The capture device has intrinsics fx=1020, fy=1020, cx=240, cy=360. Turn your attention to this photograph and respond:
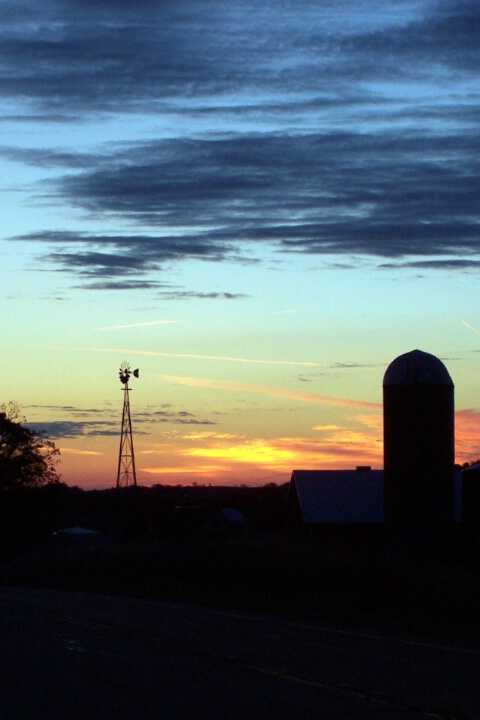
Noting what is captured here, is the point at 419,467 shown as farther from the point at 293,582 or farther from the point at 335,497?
the point at 335,497

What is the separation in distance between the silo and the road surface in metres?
14.6

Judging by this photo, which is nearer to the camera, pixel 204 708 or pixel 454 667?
pixel 204 708

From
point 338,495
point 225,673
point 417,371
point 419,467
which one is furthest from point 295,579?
point 338,495

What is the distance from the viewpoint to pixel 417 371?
3366 cm

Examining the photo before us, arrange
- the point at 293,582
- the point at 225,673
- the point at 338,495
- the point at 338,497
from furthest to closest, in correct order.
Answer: the point at 338,495, the point at 338,497, the point at 293,582, the point at 225,673

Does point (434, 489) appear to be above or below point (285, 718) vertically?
above

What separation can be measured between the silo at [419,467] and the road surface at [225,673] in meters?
14.6

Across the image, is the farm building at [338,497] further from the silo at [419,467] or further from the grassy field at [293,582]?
the silo at [419,467]

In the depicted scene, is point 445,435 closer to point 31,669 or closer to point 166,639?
point 166,639

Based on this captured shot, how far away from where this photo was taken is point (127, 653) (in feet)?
45.1

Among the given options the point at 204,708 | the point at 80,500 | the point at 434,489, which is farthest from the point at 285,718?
the point at 80,500

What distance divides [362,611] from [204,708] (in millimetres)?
12042

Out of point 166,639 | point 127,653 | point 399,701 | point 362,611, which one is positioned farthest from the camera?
point 362,611

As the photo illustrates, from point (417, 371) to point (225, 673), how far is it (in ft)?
74.9
